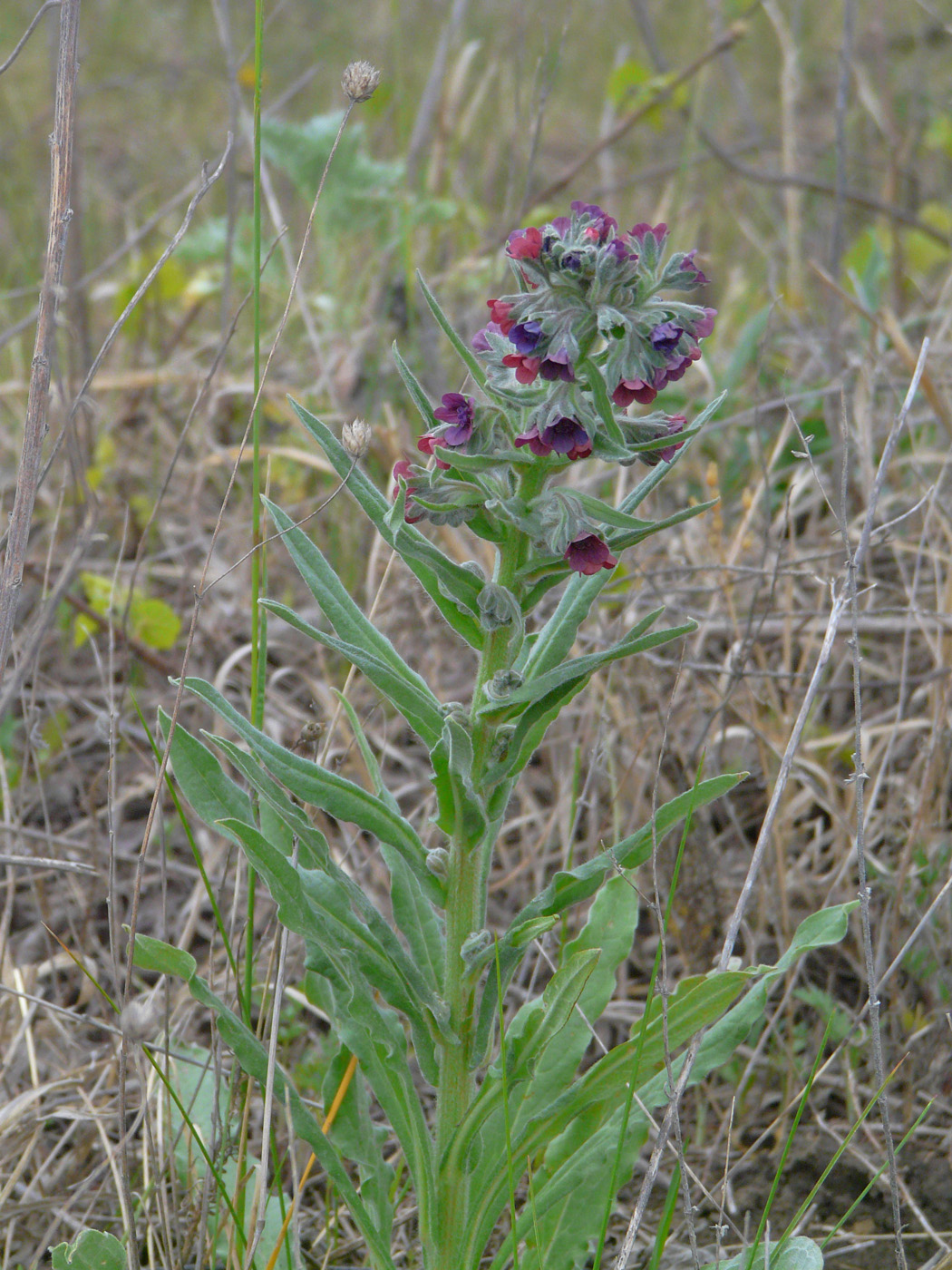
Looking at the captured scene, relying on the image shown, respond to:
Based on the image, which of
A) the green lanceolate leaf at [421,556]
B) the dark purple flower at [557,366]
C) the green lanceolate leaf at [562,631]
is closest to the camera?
the dark purple flower at [557,366]

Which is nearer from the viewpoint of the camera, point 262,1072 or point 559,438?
point 559,438

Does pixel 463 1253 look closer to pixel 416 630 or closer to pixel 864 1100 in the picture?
pixel 864 1100

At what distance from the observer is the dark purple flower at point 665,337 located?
1371 millimetres

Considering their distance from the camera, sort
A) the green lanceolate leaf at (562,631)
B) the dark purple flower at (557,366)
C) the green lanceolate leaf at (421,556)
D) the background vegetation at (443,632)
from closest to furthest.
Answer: the dark purple flower at (557,366) → the green lanceolate leaf at (421,556) → the green lanceolate leaf at (562,631) → the background vegetation at (443,632)

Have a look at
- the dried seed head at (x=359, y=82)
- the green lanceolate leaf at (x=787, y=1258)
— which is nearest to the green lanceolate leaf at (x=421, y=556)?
the dried seed head at (x=359, y=82)

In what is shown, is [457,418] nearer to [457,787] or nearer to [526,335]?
[526,335]

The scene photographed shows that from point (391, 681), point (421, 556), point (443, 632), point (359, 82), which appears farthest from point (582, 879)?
point (443, 632)

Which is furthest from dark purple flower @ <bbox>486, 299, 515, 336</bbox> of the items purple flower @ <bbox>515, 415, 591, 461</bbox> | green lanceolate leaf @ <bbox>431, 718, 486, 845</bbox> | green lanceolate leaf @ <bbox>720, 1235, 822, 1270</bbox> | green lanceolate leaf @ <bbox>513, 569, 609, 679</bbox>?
green lanceolate leaf @ <bbox>720, 1235, 822, 1270</bbox>

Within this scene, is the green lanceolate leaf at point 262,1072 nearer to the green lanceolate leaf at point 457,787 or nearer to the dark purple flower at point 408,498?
the green lanceolate leaf at point 457,787

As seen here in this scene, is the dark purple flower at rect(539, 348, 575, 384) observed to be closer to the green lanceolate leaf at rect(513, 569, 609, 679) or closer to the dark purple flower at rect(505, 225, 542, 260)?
the dark purple flower at rect(505, 225, 542, 260)

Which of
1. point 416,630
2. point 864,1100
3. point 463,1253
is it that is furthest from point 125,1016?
point 416,630

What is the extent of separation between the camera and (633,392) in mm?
1389

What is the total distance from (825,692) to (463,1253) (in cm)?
160

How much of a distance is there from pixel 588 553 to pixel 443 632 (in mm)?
1792
